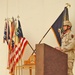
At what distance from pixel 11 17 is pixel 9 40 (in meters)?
0.58

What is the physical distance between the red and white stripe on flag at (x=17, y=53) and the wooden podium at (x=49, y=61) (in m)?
2.18

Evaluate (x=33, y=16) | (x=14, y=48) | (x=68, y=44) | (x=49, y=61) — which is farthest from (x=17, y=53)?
(x=49, y=61)

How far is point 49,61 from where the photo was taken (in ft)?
4.50

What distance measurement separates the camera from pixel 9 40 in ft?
13.4

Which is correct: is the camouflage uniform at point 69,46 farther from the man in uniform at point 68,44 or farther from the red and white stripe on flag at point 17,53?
the red and white stripe on flag at point 17,53

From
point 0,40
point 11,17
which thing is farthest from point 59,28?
point 0,40

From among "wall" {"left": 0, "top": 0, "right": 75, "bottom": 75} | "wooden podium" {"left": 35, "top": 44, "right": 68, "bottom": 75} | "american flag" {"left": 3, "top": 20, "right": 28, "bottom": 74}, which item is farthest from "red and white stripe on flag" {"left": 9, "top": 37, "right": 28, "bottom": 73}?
"wooden podium" {"left": 35, "top": 44, "right": 68, "bottom": 75}

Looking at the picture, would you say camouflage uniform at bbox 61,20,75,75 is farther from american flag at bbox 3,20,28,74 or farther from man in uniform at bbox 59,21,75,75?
american flag at bbox 3,20,28,74

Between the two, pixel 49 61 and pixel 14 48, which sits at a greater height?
pixel 14 48

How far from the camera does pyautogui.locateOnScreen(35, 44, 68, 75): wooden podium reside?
133 cm

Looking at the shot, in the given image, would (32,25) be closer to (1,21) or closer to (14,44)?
(14,44)

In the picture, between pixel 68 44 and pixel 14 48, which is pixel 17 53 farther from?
pixel 68 44

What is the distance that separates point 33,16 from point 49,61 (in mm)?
2715

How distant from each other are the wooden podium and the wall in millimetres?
1999
